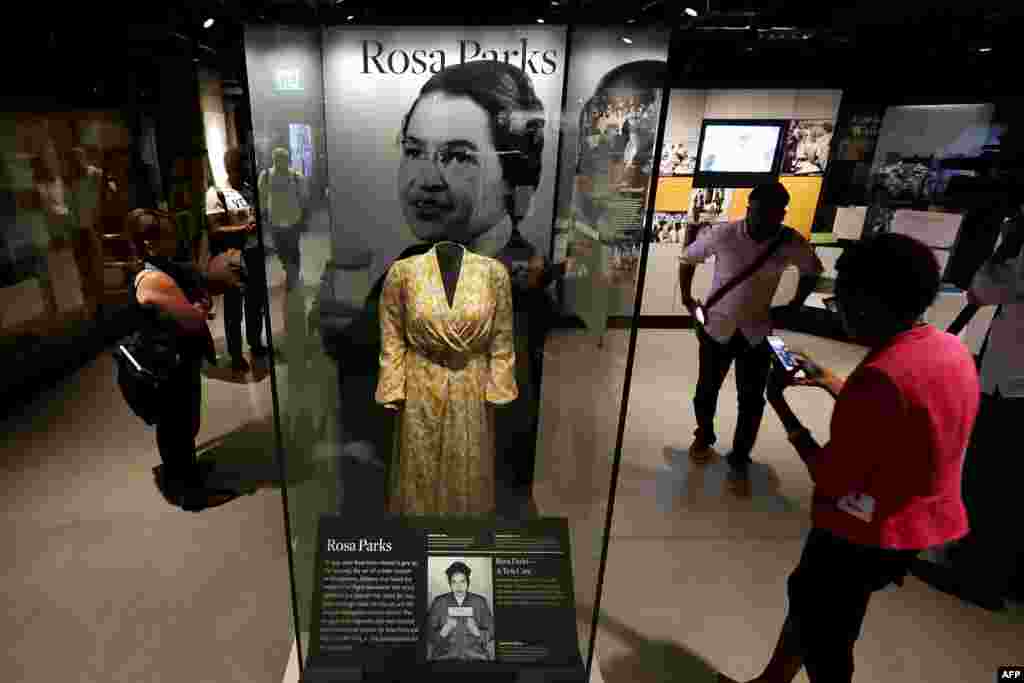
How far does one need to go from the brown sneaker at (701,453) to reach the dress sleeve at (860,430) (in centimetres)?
223

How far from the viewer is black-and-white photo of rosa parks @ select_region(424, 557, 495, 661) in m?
1.55

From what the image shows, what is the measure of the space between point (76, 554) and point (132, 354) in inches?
37.6

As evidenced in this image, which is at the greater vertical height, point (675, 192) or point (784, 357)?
point (675, 192)

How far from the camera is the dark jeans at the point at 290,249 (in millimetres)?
1696

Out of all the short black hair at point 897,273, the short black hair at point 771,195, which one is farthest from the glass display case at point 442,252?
the short black hair at point 771,195

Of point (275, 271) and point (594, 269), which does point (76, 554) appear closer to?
point (275, 271)

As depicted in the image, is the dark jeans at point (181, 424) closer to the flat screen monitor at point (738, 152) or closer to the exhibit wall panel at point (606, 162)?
the exhibit wall panel at point (606, 162)

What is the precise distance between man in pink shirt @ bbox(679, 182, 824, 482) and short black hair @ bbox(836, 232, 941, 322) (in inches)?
65.5

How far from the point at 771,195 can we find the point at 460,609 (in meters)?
2.41

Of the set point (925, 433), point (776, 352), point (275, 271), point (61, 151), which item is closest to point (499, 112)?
point (275, 271)

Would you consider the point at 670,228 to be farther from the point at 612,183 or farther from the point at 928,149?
the point at 612,183

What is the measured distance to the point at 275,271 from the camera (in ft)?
5.68

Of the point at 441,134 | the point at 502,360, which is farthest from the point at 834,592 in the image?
the point at 441,134

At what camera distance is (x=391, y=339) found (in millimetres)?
1896
